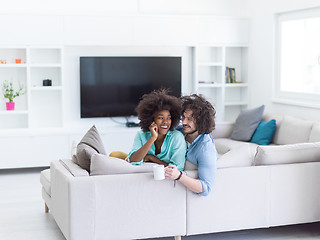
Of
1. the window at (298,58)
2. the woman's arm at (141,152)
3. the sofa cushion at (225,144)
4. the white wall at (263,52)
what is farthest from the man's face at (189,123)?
the white wall at (263,52)

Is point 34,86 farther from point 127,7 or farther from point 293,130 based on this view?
point 293,130

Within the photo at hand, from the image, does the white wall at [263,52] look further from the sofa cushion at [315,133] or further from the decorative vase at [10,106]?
the decorative vase at [10,106]

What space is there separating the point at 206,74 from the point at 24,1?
265 centimetres

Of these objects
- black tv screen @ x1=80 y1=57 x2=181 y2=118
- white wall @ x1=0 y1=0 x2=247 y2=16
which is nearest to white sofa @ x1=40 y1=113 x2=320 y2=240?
black tv screen @ x1=80 y1=57 x2=181 y2=118

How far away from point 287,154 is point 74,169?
1554 mm

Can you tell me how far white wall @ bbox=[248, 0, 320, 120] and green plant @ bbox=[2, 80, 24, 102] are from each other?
10.3 feet

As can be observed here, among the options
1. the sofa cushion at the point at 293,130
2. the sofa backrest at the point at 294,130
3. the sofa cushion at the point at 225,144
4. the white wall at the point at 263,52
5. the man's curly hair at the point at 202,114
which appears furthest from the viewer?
the white wall at the point at 263,52

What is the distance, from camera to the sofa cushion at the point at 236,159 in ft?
12.2

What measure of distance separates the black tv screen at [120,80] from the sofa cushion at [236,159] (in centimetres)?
315

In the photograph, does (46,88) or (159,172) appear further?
(46,88)

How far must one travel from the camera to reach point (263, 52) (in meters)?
7.02

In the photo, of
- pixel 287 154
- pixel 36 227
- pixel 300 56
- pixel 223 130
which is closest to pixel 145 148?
pixel 287 154

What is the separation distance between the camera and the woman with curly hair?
3721 millimetres

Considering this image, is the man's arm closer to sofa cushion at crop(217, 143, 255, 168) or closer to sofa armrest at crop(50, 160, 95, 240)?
sofa cushion at crop(217, 143, 255, 168)
